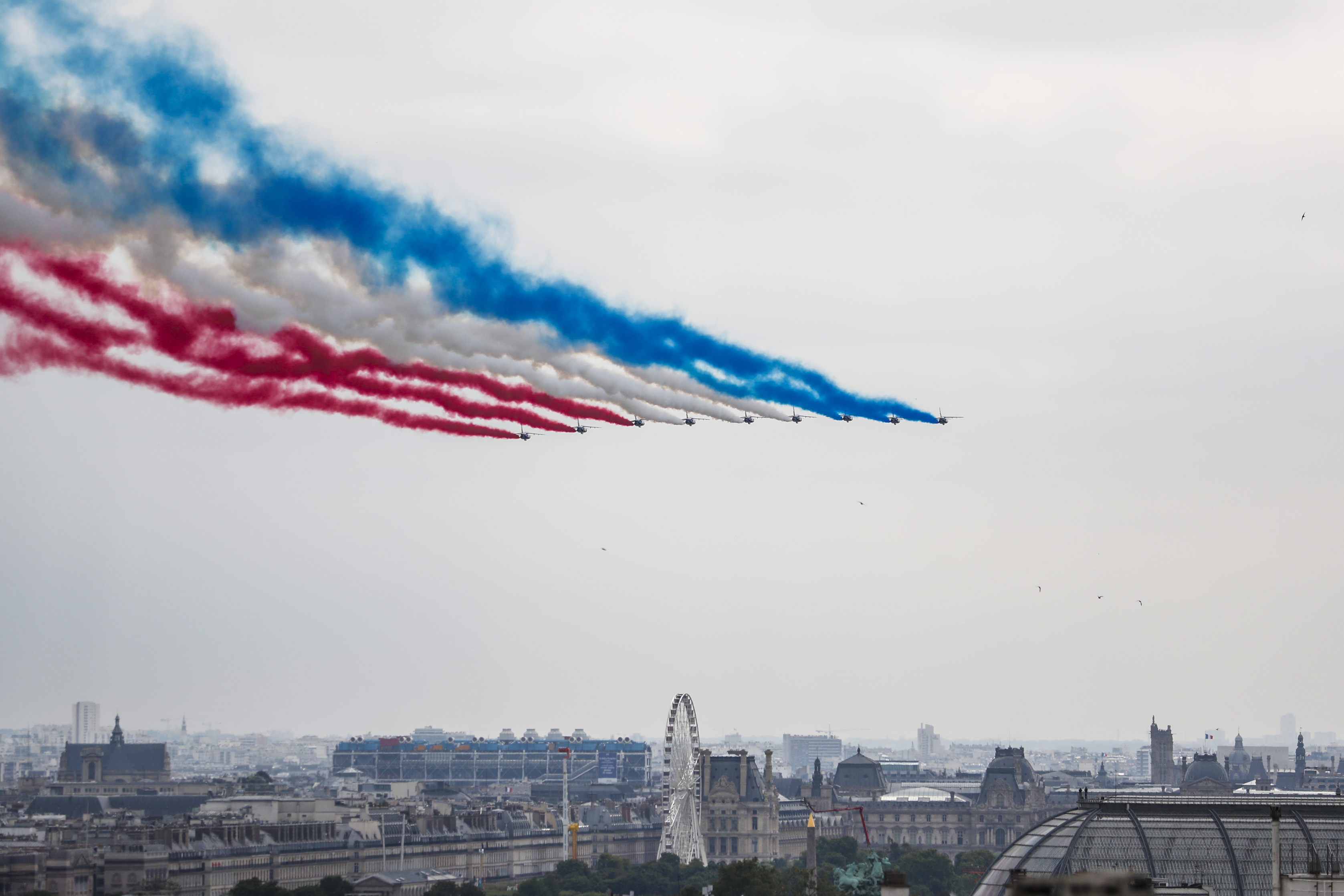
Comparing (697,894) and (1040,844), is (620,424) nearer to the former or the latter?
(1040,844)

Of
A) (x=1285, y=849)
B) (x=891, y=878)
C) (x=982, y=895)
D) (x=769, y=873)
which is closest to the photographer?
(x=891, y=878)

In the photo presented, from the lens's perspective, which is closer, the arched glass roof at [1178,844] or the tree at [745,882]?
the arched glass roof at [1178,844]

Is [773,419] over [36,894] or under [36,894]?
over

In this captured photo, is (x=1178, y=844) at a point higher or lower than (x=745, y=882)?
higher

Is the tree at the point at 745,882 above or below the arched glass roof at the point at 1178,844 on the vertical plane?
below

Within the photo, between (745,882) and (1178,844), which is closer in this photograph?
(1178,844)

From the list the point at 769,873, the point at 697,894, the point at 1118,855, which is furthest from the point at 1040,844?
the point at 769,873

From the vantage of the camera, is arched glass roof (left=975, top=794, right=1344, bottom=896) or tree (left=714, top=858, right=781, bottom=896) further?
tree (left=714, top=858, right=781, bottom=896)

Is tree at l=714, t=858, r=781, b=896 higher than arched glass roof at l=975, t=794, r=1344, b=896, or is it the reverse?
arched glass roof at l=975, t=794, r=1344, b=896
